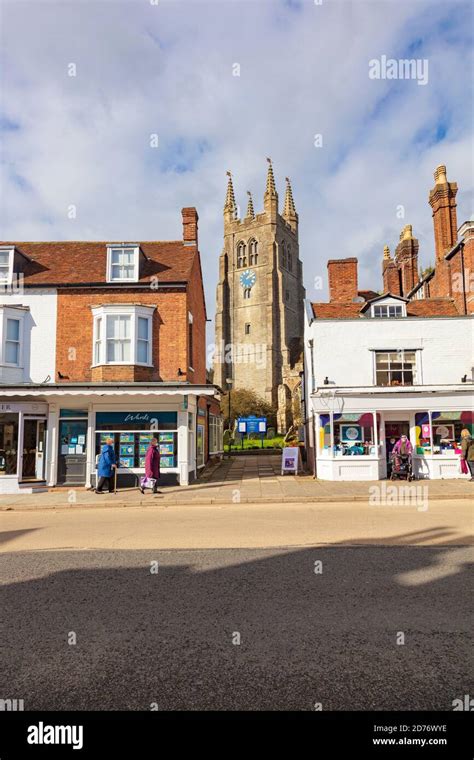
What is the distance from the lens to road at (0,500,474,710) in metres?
3.54

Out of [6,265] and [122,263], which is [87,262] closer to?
[122,263]

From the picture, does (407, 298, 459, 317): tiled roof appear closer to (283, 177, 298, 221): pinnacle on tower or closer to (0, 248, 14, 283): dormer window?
(0, 248, 14, 283): dormer window

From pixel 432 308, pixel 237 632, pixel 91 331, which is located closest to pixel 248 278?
pixel 432 308

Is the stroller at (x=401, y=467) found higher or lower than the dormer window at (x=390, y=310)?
lower

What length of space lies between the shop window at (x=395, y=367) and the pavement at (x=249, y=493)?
4.15m

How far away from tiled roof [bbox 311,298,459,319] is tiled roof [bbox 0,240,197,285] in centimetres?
603

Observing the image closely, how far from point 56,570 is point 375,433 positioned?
14.2 metres

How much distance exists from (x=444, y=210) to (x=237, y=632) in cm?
2424

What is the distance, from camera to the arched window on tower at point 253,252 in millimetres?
81062

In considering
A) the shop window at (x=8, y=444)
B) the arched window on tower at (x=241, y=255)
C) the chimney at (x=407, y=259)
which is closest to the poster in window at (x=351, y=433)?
the shop window at (x=8, y=444)

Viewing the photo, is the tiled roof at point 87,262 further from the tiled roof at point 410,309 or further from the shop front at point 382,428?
the shop front at point 382,428

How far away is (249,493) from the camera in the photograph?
49.4ft
